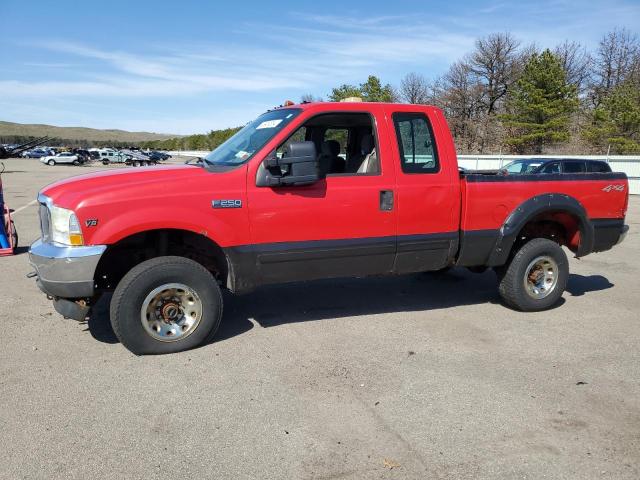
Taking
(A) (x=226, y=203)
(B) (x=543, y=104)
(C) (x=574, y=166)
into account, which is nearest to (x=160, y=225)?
(A) (x=226, y=203)

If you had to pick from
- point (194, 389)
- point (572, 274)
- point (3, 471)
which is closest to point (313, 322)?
point (194, 389)

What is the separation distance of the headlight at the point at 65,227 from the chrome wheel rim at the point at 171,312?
2.38 feet

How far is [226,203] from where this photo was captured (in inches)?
176

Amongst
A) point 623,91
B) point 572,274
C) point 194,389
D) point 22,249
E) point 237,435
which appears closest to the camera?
point 237,435

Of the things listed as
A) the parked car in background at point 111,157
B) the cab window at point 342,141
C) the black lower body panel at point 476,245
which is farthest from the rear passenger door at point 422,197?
the parked car in background at point 111,157

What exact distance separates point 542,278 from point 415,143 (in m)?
2.19

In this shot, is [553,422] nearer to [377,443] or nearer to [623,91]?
[377,443]

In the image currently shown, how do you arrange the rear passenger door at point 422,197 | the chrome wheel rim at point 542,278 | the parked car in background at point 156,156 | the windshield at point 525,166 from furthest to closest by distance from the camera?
1. the parked car in background at point 156,156
2. the windshield at point 525,166
3. the chrome wheel rim at point 542,278
4. the rear passenger door at point 422,197

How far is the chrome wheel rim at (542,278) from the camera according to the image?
586cm

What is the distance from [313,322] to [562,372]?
231cm

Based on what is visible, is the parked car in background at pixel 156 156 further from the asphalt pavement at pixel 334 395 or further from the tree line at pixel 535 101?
the asphalt pavement at pixel 334 395

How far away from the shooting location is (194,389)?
153 inches

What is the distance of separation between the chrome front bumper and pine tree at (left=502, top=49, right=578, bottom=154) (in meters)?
41.9

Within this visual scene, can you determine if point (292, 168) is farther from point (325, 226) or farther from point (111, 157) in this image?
point (111, 157)
